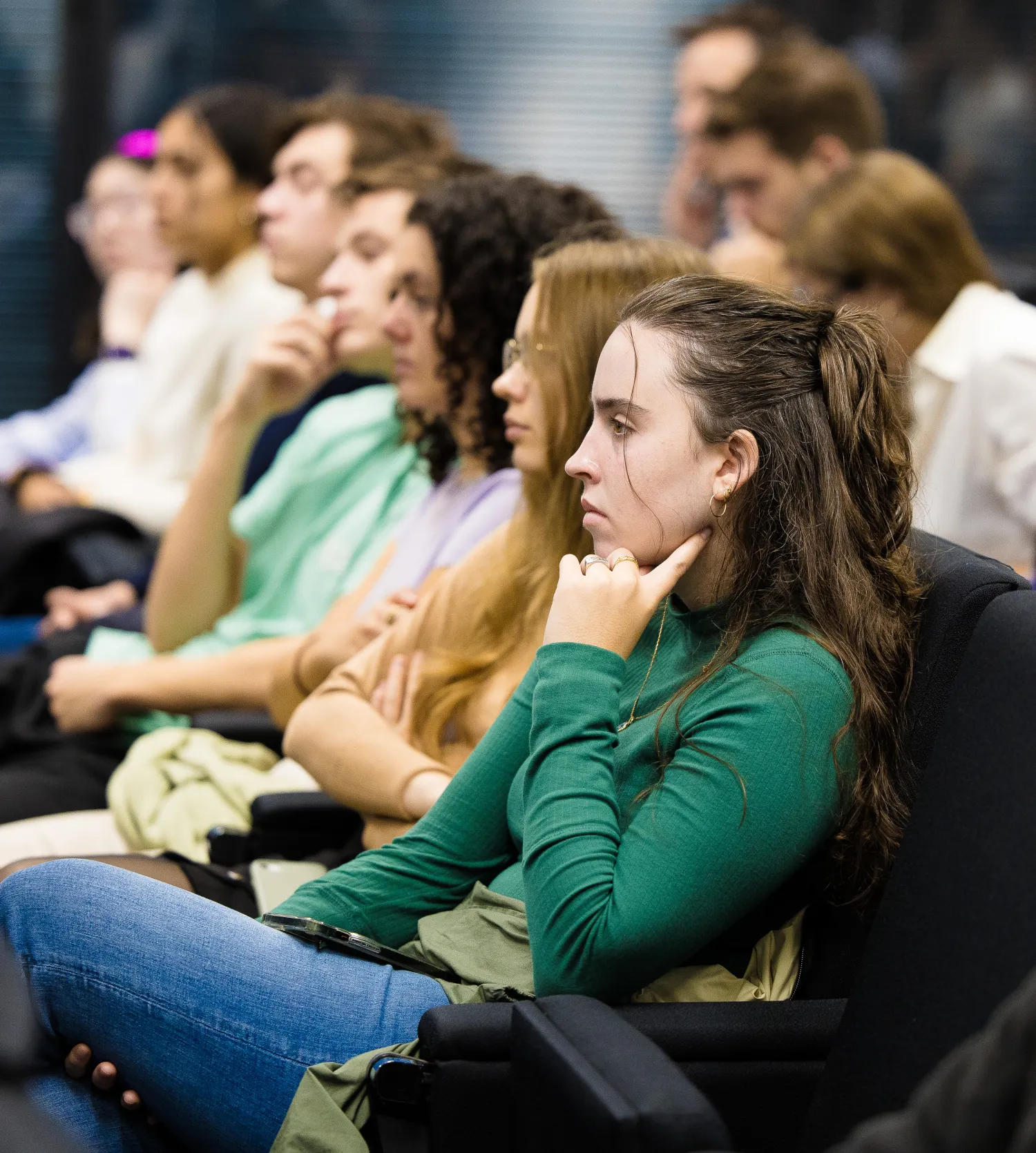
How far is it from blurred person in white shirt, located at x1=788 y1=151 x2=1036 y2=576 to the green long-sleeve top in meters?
1.46

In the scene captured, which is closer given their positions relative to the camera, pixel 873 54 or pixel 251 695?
pixel 251 695

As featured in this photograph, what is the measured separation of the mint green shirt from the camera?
2.65 m

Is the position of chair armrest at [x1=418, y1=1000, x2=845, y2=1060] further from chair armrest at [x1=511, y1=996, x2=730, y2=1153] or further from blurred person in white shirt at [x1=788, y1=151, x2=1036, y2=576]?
blurred person in white shirt at [x1=788, y1=151, x2=1036, y2=576]

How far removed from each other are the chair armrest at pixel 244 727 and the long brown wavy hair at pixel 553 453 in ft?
1.83

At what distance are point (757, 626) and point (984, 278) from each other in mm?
1726

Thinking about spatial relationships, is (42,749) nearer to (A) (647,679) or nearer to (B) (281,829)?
(B) (281,829)

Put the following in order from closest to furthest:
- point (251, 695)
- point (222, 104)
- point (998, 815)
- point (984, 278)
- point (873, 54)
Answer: point (998, 815)
point (251, 695)
point (984, 278)
point (222, 104)
point (873, 54)

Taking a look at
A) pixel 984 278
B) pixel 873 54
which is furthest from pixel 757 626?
pixel 873 54

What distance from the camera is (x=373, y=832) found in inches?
72.0

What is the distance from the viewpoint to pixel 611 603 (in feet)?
4.54

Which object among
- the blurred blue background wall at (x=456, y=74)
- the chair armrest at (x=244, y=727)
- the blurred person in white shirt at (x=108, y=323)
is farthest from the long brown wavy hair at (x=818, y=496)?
the blurred blue background wall at (x=456, y=74)

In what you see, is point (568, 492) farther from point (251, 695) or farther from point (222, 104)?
point (222, 104)

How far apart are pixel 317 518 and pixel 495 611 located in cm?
98

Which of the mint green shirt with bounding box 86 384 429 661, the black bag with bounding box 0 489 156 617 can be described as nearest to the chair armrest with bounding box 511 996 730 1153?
the mint green shirt with bounding box 86 384 429 661
